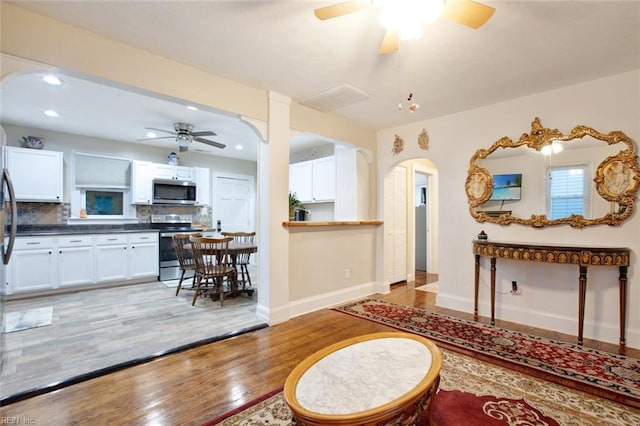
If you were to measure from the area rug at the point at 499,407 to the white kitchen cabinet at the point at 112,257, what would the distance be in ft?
13.9

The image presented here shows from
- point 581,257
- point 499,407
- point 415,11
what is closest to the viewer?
point 415,11

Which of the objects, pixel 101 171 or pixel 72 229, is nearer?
pixel 72 229

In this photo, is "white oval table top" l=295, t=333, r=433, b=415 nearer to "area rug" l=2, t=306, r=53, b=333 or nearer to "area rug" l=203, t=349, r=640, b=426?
"area rug" l=203, t=349, r=640, b=426

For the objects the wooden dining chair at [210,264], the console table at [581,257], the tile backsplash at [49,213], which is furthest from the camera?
the tile backsplash at [49,213]

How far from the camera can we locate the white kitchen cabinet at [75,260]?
4.52m

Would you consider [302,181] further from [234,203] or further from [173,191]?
[173,191]

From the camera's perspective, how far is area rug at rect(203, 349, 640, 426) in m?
1.75

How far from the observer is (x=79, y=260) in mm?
4660

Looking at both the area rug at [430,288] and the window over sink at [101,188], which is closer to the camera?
the area rug at [430,288]

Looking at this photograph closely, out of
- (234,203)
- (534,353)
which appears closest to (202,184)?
(234,203)

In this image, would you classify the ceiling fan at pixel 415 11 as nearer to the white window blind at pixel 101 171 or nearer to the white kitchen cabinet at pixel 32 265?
the white kitchen cabinet at pixel 32 265

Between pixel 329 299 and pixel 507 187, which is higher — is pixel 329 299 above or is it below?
below

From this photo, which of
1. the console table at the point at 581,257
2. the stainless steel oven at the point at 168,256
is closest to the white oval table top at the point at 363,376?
the console table at the point at 581,257

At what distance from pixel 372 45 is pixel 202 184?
5.13 m
